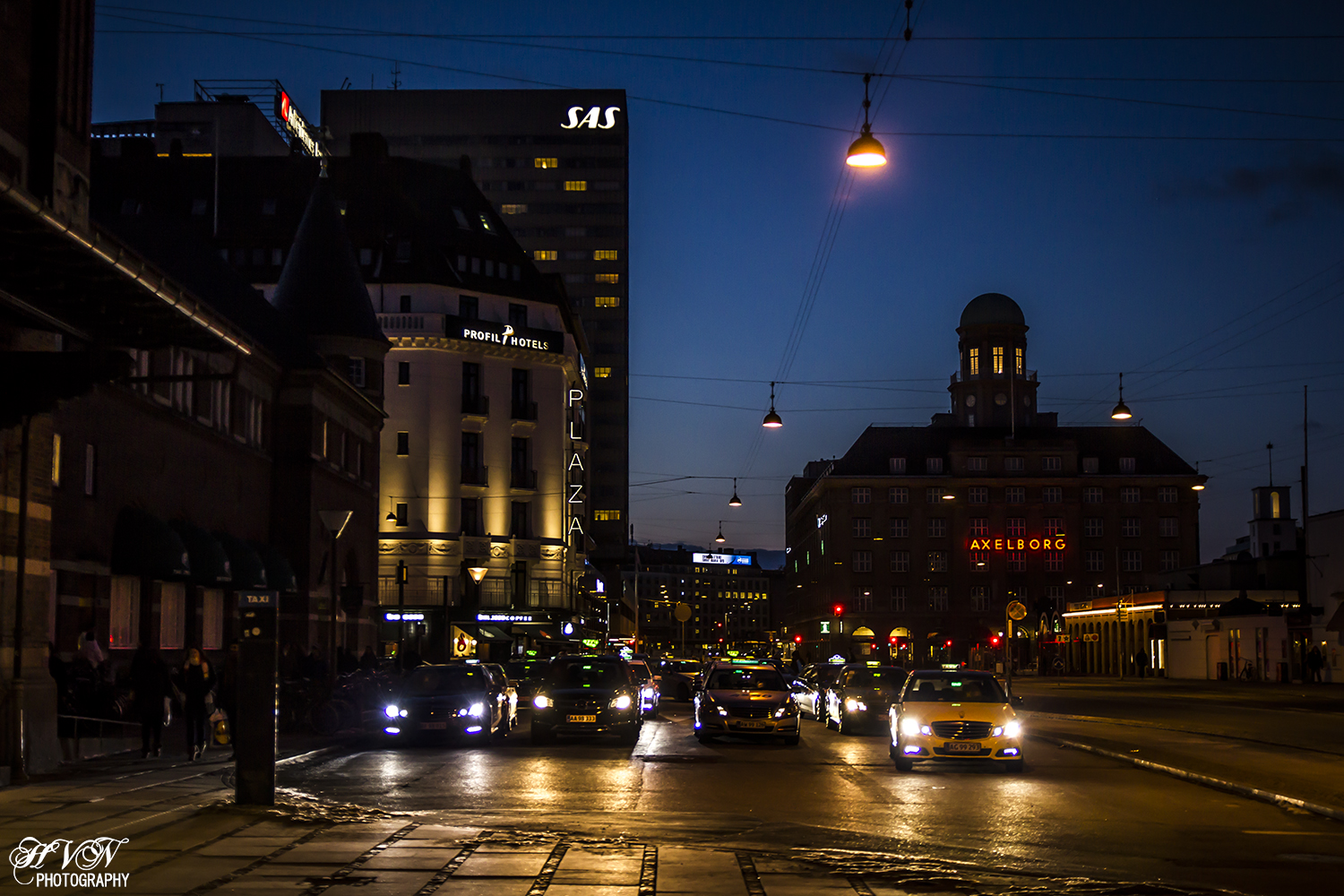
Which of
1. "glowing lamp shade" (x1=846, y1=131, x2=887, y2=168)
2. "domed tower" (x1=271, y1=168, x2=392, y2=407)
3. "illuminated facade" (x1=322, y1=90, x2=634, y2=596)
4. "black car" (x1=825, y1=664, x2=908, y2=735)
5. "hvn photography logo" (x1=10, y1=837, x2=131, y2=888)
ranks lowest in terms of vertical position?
"black car" (x1=825, y1=664, x2=908, y2=735)

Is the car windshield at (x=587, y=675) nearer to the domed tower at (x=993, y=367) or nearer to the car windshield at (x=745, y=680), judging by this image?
the car windshield at (x=745, y=680)

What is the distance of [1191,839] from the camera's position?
13398mm

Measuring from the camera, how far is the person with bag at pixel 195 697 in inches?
844

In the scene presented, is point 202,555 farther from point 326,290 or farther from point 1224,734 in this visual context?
point 1224,734

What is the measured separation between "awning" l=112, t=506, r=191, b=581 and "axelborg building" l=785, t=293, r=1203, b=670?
3754 inches

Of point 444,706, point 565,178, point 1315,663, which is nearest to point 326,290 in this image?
point 444,706

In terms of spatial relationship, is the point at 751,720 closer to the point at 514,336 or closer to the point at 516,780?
the point at 516,780

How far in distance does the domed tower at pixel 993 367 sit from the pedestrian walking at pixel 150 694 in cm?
10761

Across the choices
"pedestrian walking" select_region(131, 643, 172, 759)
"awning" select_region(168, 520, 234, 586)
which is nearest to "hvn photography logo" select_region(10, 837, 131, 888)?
"pedestrian walking" select_region(131, 643, 172, 759)

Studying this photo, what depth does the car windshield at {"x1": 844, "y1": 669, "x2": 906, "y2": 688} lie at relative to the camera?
31062mm

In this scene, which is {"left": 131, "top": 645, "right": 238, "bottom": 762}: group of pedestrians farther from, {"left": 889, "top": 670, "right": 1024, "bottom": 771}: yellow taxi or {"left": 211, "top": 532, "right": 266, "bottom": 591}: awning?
{"left": 211, "top": 532, "right": 266, "bottom": 591}: awning

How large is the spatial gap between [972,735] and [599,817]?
25.4 feet

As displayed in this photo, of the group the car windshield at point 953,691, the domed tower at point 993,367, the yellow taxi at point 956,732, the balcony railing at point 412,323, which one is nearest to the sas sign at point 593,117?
the domed tower at point 993,367

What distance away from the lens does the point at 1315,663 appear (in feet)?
193
